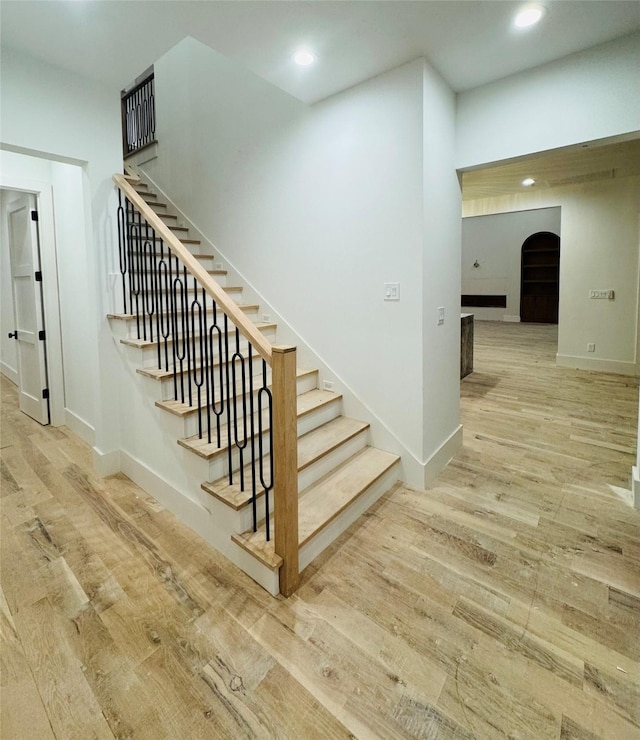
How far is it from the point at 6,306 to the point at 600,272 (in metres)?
8.61

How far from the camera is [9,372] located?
582 centimetres

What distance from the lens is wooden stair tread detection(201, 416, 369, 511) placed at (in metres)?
1.99

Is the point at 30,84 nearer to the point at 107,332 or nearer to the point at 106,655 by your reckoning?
the point at 107,332

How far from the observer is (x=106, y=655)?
4.96 feet

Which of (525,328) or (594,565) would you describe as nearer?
(594,565)

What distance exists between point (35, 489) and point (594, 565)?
3533mm

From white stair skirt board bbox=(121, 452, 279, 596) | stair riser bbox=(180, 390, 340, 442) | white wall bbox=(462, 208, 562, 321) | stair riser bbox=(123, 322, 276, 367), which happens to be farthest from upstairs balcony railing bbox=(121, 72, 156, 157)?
white wall bbox=(462, 208, 562, 321)

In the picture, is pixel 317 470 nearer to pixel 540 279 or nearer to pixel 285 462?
pixel 285 462

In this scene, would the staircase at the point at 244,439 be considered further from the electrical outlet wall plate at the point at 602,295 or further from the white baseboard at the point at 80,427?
the electrical outlet wall plate at the point at 602,295

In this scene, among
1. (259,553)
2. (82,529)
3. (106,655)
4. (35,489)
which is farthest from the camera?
(35,489)

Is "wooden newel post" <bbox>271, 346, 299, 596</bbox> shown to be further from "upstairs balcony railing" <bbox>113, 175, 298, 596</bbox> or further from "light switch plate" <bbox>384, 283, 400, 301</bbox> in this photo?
"light switch plate" <bbox>384, 283, 400, 301</bbox>

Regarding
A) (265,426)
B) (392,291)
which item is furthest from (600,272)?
(265,426)

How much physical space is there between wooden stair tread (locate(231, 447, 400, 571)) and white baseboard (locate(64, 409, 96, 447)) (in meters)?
2.25

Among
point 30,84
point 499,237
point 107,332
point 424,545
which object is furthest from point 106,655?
point 499,237
